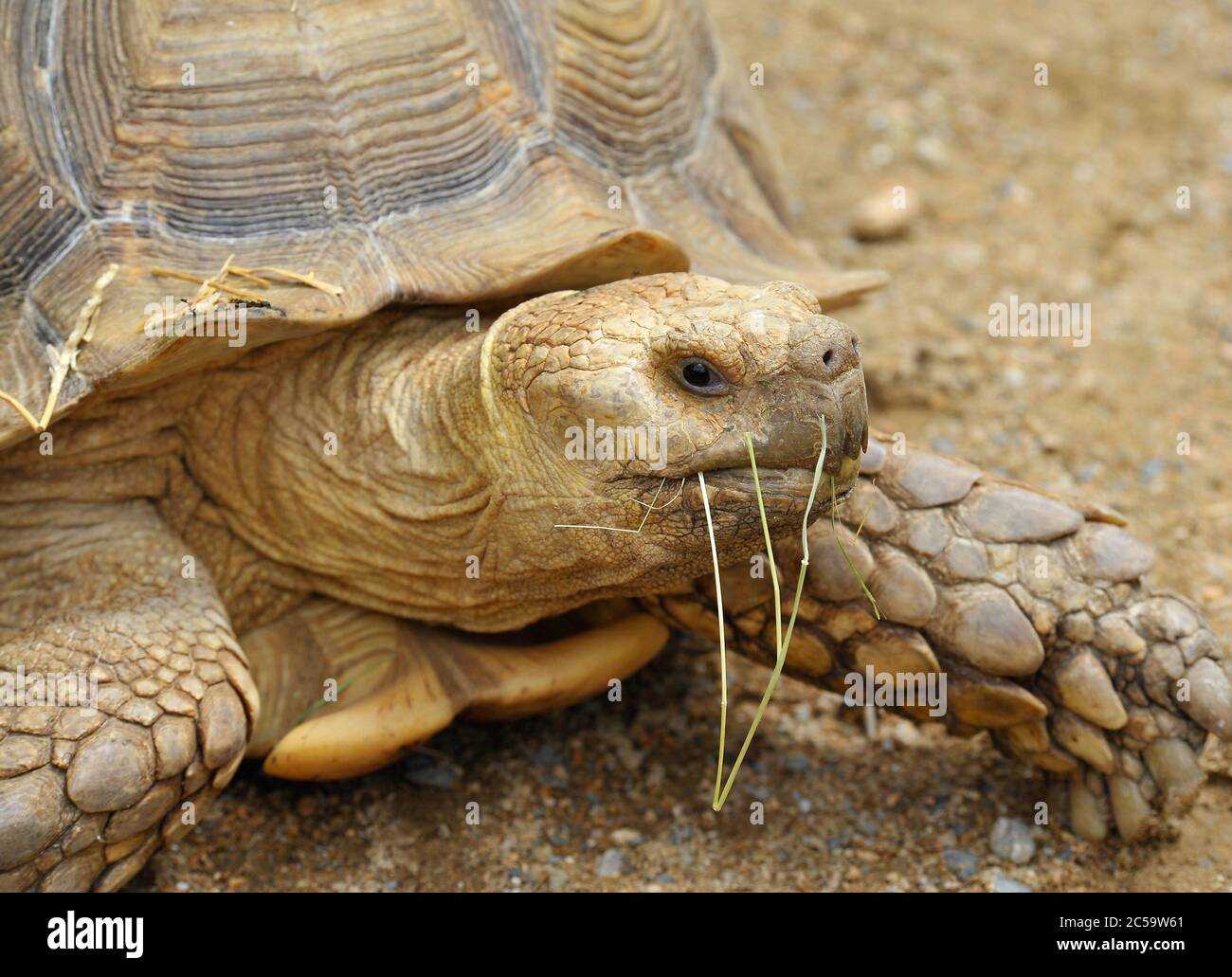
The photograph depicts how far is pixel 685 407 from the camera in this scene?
2512 mm

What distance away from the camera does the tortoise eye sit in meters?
2.48

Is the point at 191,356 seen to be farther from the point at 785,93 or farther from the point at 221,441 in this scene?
the point at 785,93

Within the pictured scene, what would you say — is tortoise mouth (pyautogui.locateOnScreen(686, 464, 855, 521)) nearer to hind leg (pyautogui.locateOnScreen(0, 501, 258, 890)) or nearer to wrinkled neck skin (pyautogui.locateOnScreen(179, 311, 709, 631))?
wrinkled neck skin (pyautogui.locateOnScreen(179, 311, 709, 631))

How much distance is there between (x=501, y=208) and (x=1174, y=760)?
1.74 metres

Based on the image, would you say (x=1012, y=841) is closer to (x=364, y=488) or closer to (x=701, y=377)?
(x=701, y=377)

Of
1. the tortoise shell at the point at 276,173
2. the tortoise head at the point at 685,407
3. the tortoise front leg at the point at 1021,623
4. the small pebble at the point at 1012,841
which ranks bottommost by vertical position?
the small pebble at the point at 1012,841

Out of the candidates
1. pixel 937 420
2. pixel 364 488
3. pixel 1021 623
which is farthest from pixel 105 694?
pixel 937 420

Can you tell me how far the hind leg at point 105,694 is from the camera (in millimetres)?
2682

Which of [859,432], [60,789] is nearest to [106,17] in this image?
[60,789]

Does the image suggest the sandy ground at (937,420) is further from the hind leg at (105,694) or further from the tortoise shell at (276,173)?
the tortoise shell at (276,173)

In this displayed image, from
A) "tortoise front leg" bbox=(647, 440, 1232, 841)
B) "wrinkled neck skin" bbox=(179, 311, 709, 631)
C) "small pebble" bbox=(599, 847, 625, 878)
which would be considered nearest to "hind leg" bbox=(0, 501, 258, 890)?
"wrinkled neck skin" bbox=(179, 311, 709, 631)

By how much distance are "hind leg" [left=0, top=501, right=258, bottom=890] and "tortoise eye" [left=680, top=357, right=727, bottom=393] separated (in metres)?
1.11

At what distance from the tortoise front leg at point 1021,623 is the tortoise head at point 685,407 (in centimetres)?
40

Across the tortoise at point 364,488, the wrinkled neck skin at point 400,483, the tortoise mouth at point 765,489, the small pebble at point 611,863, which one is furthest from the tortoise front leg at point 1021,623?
the small pebble at point 611,863
